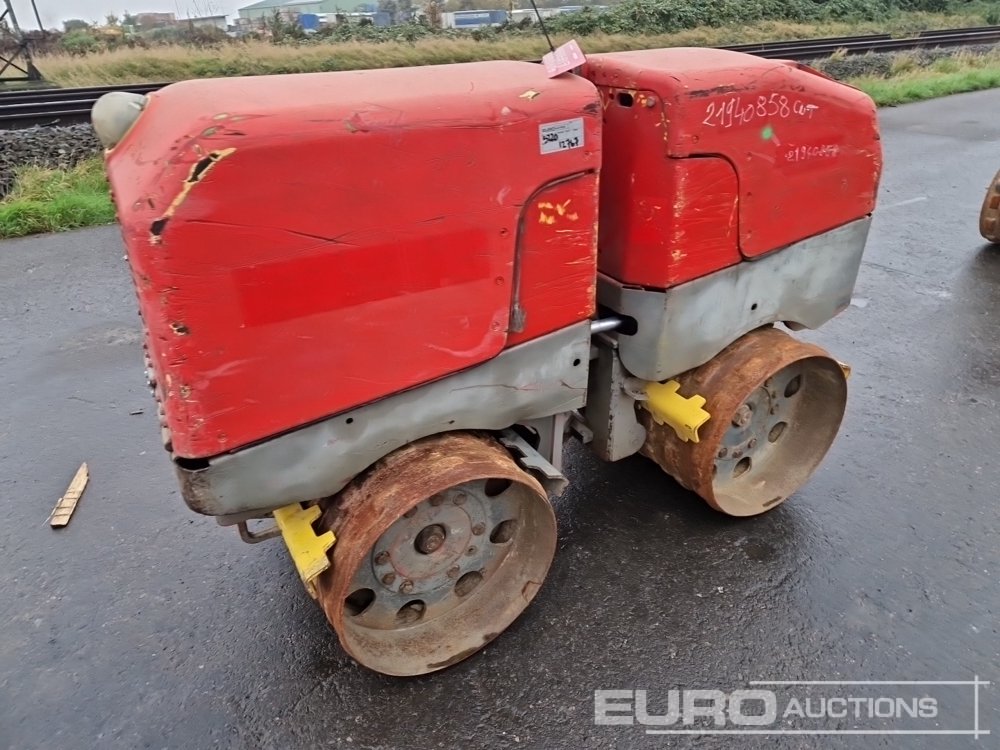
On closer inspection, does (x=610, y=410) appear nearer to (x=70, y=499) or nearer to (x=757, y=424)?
(x=757, y=424)

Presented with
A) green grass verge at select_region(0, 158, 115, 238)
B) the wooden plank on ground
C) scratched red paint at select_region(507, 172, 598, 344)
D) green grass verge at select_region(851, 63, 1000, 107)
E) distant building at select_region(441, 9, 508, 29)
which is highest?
scratched red paint at select_region(507, 172, 598, 344)

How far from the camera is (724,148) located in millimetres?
2268

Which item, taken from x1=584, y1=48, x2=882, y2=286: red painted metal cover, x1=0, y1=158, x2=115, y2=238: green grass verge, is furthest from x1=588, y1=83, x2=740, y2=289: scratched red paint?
x1=0, y1=158, x2=115, y2=238: green grass verge

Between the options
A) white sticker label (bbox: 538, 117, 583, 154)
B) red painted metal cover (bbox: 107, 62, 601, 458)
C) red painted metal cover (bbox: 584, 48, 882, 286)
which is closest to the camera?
red painted metal cover (bbox: 107, 62, 601, 458)

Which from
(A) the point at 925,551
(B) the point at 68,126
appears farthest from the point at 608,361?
(B) the point at 68,126

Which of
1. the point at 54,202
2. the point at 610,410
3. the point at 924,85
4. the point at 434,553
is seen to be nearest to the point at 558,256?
the point at 610,410

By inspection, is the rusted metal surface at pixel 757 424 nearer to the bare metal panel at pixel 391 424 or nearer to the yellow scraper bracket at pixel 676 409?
the yellow scraper bracket at pixel 676 409

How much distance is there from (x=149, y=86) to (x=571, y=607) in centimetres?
1154

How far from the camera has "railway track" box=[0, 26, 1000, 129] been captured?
9.12 meters

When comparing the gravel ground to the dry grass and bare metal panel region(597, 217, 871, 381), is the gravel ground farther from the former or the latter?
the dry grass

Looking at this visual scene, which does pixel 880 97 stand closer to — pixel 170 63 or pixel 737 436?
pixel 737 436

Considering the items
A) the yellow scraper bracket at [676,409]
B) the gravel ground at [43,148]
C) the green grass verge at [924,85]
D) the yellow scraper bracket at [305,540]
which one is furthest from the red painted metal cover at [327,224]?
the green grass verge at [924,85]

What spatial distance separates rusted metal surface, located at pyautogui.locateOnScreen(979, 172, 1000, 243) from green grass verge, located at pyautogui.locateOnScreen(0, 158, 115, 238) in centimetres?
754

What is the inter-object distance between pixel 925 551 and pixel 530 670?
1708 mm
